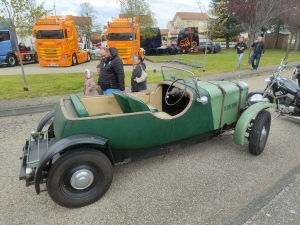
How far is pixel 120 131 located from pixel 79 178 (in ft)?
2.12

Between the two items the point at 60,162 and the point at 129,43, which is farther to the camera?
the point at 129,43

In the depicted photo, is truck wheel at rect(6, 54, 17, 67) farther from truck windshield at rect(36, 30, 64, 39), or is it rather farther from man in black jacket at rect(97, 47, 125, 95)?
man in black jacket at rect(97, 47, 125, 95)

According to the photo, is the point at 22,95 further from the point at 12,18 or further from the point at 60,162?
the point at 60,162

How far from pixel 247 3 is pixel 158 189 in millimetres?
18001

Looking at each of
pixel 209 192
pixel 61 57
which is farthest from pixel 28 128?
pixel 61 57

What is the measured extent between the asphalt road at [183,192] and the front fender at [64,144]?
44 cm

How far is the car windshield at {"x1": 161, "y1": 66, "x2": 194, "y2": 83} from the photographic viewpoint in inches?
135

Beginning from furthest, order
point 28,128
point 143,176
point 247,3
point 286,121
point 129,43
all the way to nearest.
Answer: point 247,3 → point 129,43 → point 286,121 → point 28,128 → point 143,176

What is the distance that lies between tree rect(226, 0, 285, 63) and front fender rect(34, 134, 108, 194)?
13.6 meters

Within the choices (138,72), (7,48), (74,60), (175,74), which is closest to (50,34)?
(74,60)

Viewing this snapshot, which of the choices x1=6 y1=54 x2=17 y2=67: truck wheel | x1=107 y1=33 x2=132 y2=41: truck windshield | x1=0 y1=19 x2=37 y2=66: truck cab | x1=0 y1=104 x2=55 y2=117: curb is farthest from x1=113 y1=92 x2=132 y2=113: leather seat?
x1=6 y1=54 x2=17 y2=67: truck wheel

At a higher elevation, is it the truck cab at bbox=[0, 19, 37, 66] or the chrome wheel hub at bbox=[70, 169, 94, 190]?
the truck cab at bbox=[0, 19, 37, 66]

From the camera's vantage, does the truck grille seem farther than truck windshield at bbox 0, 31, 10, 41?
No

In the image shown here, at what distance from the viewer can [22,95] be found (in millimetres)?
6711
